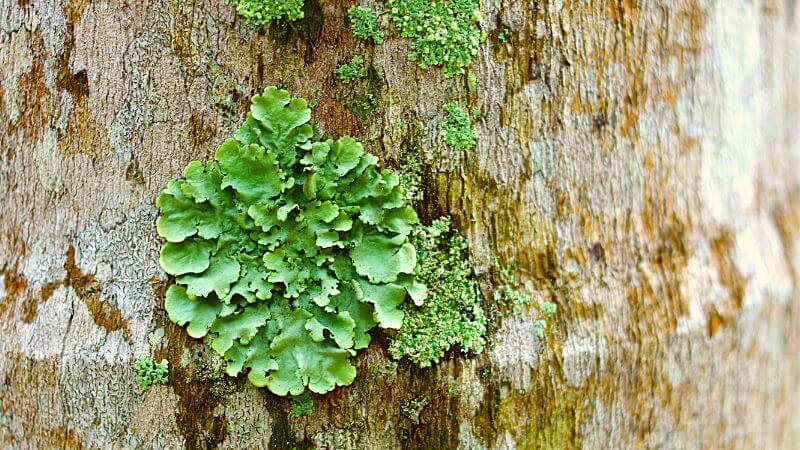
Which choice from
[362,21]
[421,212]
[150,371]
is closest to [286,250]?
[421,212]

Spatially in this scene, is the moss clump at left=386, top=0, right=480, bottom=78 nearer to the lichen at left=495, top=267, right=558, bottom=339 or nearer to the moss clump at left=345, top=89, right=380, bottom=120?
the moss clump at left=345, top=89, right=380, bottom=120

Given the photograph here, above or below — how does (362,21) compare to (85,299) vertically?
above

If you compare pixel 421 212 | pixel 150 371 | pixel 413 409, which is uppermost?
pixel 421 212

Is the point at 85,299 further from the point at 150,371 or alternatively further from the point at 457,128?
the point at 457,128

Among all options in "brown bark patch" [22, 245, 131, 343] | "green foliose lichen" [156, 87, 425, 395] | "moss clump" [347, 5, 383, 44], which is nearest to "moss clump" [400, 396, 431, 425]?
"green foliose lichen" [156, 87, 425, 395]

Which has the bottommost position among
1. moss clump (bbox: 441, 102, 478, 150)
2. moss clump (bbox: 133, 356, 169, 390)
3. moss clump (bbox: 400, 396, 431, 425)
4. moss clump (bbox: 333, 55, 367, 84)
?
moss clump (bbox: 400, 396, 431, 425)

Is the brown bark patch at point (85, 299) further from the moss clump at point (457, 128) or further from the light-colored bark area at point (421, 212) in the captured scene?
the moss clump at point (457, 128)

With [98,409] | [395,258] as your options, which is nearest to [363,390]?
[395,258]
